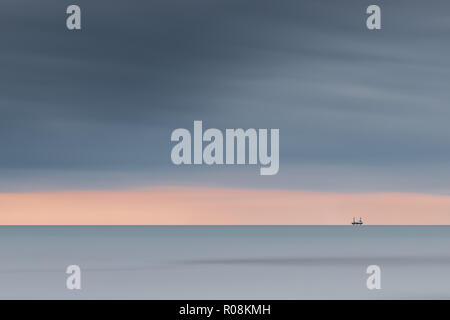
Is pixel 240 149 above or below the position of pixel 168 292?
above

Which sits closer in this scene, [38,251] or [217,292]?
[217,292]

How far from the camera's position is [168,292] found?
35.4 meters

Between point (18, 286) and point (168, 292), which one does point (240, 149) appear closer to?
point (168, 292)

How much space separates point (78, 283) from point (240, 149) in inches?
231

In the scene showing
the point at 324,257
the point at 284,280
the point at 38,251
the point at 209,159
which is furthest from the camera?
the point at 38,251

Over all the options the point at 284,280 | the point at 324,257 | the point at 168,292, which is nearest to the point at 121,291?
the point at 168,292

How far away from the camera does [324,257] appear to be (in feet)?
167
